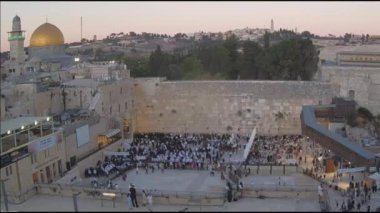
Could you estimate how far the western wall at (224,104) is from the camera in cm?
3059

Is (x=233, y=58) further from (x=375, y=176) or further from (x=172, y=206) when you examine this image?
(x=172, y=206)

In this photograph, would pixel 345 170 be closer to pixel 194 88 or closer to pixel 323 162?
pixel 323 162

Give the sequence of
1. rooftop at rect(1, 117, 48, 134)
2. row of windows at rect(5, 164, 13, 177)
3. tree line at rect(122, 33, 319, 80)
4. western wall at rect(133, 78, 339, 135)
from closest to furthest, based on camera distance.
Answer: row of windows at rect(5, 164, 13, 177) → rooftop at rect(1, 117, 48, 134) → western wall at rect(133, 78, 339, 135) → tree line at rect(122, 33, 319, 80)

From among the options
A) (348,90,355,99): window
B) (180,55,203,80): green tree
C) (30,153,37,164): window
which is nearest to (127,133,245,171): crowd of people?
(30,153,37,164): window

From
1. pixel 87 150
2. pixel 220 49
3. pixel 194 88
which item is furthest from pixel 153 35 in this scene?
pixel 87 150

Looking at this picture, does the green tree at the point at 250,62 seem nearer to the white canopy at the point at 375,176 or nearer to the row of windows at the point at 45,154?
the white canopy at the point at 375,176

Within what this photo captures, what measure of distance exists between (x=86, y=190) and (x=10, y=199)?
87.8 inches

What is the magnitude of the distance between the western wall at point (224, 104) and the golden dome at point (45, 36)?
12184mm

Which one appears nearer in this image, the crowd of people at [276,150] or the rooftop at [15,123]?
the rooftop at [15,123]

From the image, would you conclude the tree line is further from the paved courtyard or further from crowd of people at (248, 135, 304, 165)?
the paved courtyard

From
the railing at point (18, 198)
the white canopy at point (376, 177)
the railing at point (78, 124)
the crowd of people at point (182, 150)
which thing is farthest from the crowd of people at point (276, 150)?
the railing at point (18, 198)

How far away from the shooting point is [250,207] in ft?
46.7

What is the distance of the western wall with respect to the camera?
3059 centimetres

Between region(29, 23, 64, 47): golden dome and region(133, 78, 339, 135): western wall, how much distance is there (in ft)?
40.0
